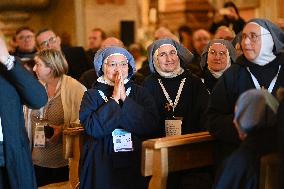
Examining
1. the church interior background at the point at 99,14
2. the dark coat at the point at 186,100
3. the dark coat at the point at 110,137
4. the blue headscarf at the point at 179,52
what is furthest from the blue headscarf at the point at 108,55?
the church interior background at the point at 99,14

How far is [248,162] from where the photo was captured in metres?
3.17

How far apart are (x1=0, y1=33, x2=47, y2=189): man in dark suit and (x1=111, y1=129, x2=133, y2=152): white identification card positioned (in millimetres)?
774

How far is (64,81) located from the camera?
5.18 meters

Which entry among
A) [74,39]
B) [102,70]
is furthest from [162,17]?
[102,70]

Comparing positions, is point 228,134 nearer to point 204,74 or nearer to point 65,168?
point 204,74

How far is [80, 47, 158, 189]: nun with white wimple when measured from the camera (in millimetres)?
4133

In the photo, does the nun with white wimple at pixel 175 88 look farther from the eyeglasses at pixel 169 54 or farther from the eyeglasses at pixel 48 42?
the eyeglasses at pixel 48 42

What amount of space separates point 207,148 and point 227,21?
4.14m

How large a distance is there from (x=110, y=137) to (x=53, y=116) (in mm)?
1005

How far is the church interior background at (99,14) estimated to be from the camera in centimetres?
1043

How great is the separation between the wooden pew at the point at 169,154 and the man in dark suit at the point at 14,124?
2.40ft

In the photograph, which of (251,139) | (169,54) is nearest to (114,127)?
(169,54)

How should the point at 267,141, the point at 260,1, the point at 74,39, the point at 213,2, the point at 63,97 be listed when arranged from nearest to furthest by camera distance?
1. the point at 267,141
2. the point at 63,97
3. the point at 260,1
4. the point at 74,39
5. the point at 213,2

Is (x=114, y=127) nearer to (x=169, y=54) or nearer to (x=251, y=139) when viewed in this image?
(x=169, y=54)
